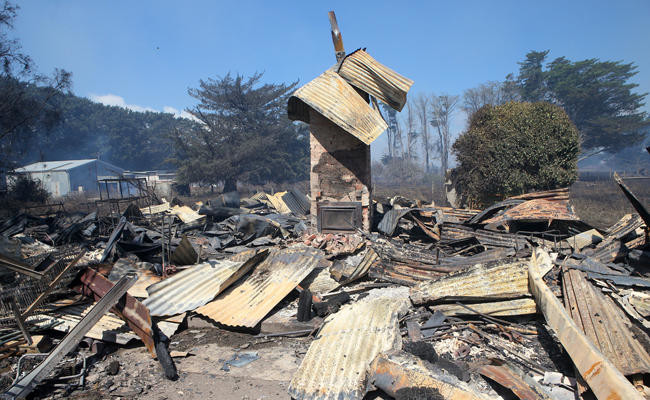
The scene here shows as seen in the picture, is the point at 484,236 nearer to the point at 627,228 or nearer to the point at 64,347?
the point at 627,228

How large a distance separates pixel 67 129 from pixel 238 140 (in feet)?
110

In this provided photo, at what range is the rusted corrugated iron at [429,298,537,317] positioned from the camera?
3.93 meters

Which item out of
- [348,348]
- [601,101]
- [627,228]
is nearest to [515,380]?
[348,348]

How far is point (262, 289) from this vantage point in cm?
542

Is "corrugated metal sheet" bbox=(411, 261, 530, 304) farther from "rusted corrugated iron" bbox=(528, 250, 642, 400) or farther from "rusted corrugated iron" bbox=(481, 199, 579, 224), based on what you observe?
"rusted corrugated iron" bbox=(481, 199, 579, 224)

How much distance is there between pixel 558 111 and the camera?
11.9 meters

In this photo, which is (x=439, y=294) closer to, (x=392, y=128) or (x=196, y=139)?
(x=196, y=139)

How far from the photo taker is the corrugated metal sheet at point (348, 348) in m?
3.10

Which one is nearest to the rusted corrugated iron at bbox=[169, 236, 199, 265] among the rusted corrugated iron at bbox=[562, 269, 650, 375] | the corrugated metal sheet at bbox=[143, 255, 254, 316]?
the corrugated metal sheet at bbox=[143, 255, 254, 316]

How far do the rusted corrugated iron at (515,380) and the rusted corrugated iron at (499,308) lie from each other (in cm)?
100

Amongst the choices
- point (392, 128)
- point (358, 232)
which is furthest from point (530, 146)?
point (392, 128)

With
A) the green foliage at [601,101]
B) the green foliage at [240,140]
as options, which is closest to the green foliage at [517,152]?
the green foliage at [240,140]

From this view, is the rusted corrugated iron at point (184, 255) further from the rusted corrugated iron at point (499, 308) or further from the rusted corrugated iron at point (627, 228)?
the rusted corrugated iron at point (627, 228)

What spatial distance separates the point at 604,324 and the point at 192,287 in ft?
17.5
